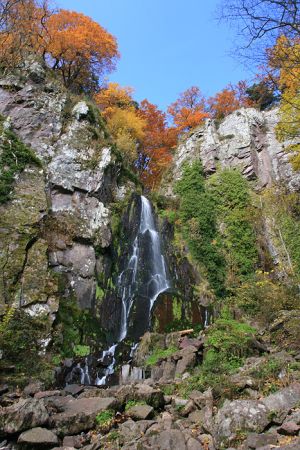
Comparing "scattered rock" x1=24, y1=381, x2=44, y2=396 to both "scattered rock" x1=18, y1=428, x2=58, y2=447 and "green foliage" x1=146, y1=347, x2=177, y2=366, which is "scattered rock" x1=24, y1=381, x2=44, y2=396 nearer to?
"scattered rock" x1=18, y1=428, x2=58, y2=447

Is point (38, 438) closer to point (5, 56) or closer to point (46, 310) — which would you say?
point (46, 310)

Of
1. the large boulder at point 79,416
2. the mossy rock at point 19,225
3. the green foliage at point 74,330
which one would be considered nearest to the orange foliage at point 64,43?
the mossy rock at point 19,225

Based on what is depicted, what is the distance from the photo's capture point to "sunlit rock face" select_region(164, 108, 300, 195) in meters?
20.8

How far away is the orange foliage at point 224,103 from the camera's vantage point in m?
30.4

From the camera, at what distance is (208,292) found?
618 inches

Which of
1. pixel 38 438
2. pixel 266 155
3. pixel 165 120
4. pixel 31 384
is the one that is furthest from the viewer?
pixel 165 120

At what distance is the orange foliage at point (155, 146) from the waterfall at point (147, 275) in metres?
10.0

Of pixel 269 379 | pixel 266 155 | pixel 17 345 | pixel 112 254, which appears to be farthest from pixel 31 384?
pixel 266 155

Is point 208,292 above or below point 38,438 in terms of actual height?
above

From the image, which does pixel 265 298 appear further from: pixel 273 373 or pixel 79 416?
pixel 79 416

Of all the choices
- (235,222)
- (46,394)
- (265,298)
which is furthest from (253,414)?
(235,222)

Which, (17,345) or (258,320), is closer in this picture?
(17,345)

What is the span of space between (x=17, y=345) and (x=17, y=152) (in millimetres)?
7621

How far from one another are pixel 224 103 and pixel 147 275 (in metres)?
21.7
